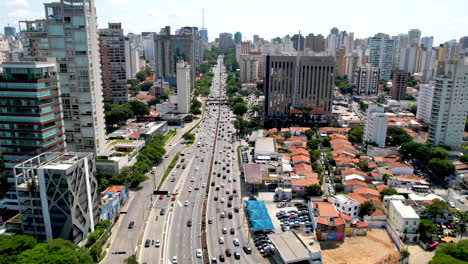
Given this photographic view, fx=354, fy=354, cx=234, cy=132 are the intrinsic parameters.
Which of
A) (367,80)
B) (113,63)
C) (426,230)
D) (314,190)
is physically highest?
(113,63)

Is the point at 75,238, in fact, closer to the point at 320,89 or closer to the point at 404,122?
the point at 320,89

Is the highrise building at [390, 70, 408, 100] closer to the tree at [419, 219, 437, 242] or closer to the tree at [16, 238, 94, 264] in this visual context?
the tree at [419, 219, 437, 242]

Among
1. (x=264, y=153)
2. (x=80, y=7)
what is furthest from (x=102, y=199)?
(x=264, y=153)

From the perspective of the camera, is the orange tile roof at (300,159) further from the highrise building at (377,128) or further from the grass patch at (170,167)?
the grass patch at (170,167)

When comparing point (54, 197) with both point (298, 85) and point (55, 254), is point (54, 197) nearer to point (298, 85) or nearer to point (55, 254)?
point (55, 254)

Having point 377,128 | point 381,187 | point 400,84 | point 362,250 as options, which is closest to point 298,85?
point 377,128

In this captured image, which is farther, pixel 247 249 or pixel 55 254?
pixel 247 249

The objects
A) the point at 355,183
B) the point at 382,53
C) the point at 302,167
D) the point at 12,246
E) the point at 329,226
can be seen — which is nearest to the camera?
the point at 12,246

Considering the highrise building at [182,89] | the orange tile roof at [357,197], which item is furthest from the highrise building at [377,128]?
the highrise building at [182,89]

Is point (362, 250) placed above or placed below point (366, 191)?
below
